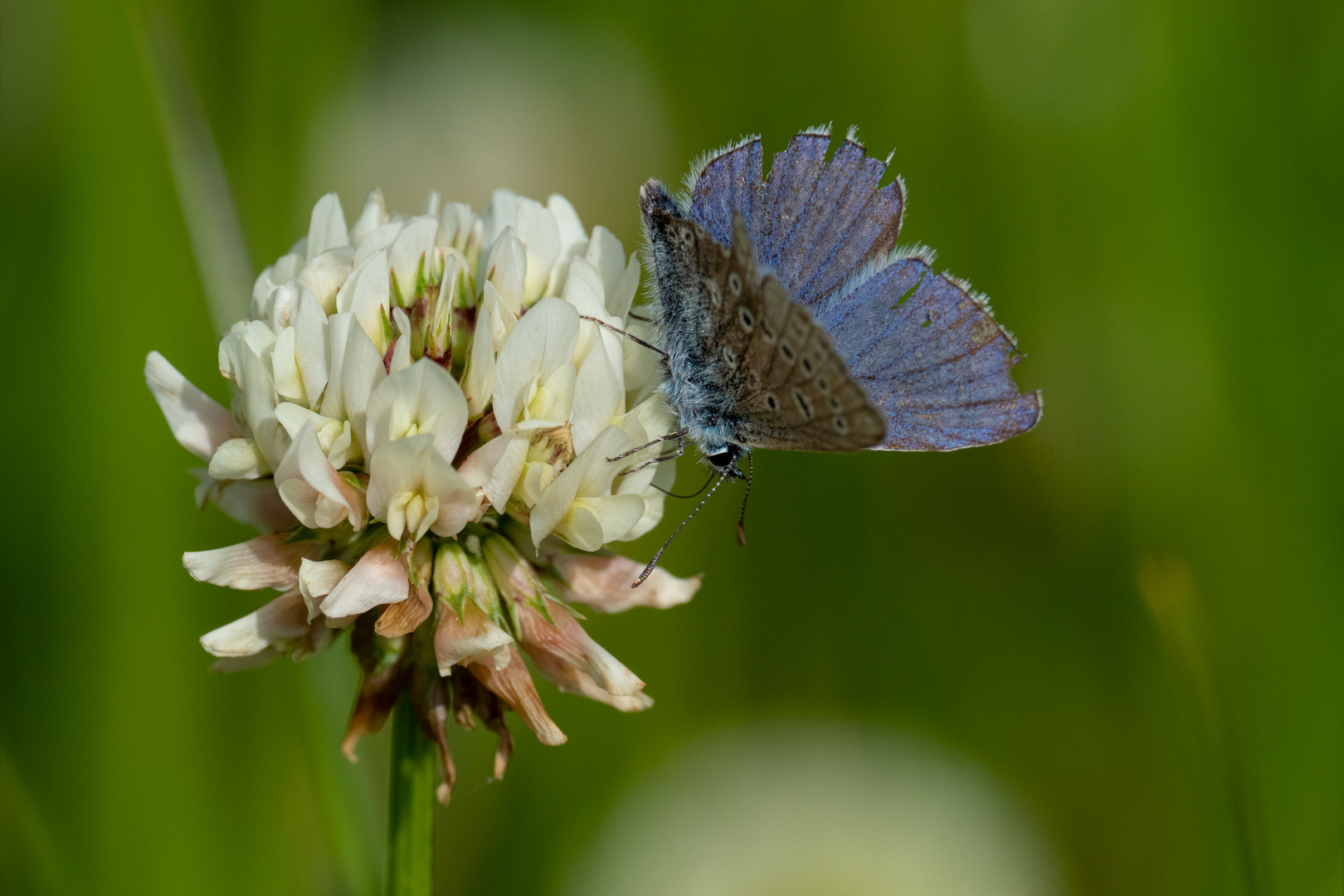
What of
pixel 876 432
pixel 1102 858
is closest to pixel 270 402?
pixel 876 432

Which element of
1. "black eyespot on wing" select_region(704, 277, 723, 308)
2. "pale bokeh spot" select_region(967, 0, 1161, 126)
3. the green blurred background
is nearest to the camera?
"black eyespot on wing" select_region(704, 277, 723, 308)

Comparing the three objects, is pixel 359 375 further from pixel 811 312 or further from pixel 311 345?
pixel 811 312

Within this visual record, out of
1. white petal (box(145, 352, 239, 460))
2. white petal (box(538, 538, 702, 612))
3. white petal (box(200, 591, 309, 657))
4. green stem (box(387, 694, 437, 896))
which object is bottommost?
green stem (box(387, 694, 437, 896))

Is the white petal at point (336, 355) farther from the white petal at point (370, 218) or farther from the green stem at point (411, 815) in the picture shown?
the green stem at point (411, 815)

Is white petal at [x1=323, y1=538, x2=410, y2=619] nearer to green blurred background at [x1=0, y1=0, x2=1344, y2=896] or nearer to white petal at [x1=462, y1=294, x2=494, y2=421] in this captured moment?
white petal at [x1=462, y1=294, x2=494, y2=421]

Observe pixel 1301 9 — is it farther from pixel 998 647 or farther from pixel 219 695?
pixel 219 695

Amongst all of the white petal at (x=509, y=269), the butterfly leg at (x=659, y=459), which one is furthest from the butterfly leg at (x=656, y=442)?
the white petal at (x=509, y=269)

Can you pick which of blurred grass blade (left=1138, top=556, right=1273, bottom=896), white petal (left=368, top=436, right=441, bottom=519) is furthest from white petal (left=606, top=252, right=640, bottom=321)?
blurred grass blade (left=1138, top=556, right=1273, bottom=896)
